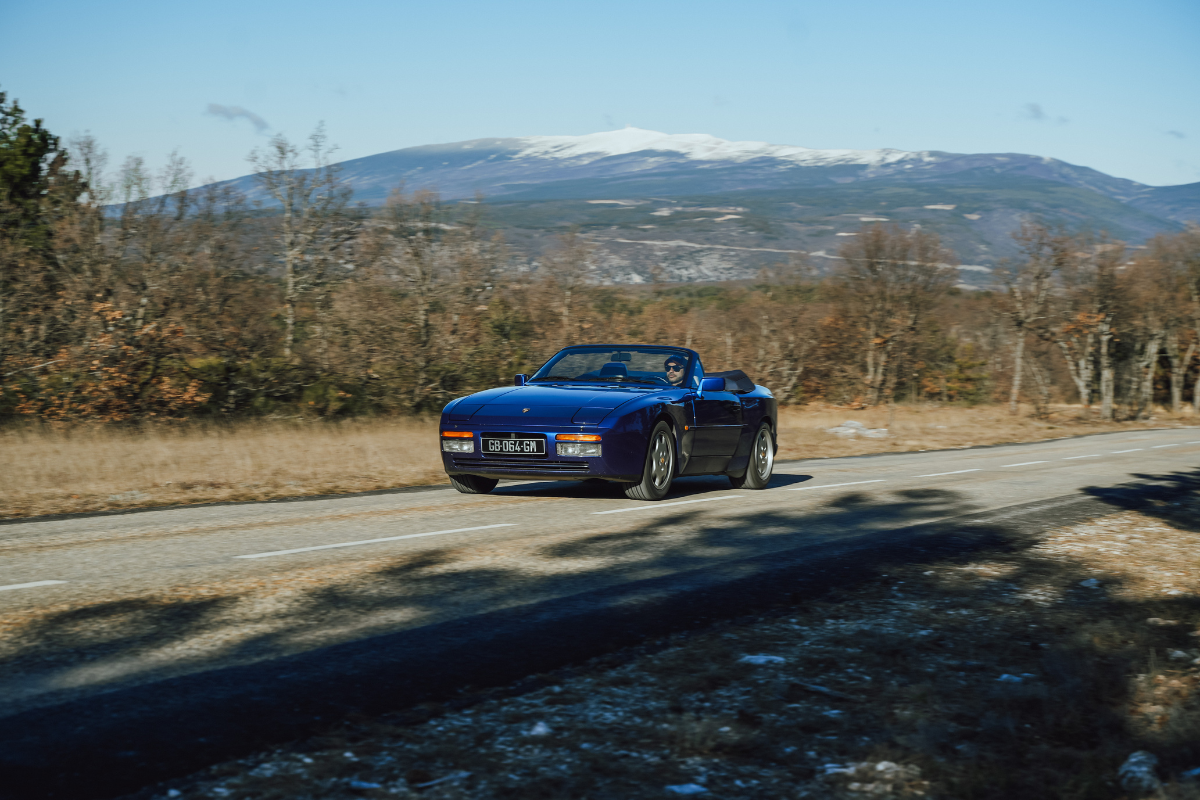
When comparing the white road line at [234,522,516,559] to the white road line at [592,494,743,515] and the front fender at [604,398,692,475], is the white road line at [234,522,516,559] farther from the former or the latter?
the front fender at [604,398,692,475]

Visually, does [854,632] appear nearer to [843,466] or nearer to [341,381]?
[843,466]

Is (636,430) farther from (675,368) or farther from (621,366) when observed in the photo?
(675,368)

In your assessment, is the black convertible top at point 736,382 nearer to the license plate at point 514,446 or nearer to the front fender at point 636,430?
the front fender at point 636,430

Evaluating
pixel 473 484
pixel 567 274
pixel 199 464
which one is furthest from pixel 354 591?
pixel 567 274

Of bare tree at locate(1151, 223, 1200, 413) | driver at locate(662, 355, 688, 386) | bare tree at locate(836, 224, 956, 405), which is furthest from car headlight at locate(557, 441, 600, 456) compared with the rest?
bare tree at locate(1151, 223, 1200, 413)

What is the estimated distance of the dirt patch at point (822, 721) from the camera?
3.18 metres

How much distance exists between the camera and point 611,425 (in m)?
9.84

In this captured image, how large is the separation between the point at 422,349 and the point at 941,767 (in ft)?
73.8

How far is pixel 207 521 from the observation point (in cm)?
884

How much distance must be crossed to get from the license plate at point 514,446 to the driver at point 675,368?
204 centimetres

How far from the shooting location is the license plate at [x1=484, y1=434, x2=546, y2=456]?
9820 mm

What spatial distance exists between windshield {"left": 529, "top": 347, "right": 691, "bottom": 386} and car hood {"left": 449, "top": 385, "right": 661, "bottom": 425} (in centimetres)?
59

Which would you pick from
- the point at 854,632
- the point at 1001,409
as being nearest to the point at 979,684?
the point at 854,632

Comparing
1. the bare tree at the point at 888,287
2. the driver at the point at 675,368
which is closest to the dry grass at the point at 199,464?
the driver at the point at 675,368
